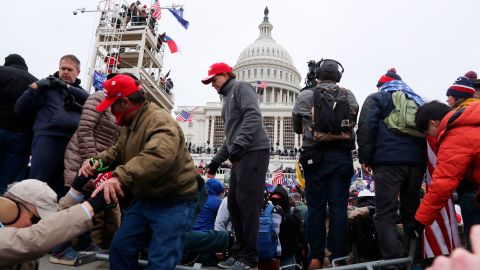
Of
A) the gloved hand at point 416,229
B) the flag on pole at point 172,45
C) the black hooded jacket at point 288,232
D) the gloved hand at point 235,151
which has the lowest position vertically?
the black hooded jacket at point 288,232

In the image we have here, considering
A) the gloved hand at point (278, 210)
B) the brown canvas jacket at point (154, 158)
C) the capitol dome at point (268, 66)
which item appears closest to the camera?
the brown canvas jacket at point (154, 158)

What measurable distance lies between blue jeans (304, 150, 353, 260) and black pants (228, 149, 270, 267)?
22.0 inches

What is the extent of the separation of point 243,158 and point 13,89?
278 cm

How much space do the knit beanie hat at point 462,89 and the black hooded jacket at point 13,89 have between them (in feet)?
14.1

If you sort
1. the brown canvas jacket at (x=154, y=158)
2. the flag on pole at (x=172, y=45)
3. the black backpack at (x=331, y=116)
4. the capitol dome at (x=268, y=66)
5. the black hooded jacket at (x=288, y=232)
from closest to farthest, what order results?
the brown canvas jacket at (x=154, y=158), the black backpack at (x=331, y=116), the black hooded jacket at (x=288, y=232), the flag on pole at (x=172, y=45), the capitol dome at (x=268, y=66)

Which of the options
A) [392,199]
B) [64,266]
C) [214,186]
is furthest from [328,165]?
[64,266]

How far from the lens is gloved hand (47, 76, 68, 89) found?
140 inches

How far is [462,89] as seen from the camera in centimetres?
342

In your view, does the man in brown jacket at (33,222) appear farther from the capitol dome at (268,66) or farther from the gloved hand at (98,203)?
the capitol dome at (268,66)

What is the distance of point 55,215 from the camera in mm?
1748

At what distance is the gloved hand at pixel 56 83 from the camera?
355 cm

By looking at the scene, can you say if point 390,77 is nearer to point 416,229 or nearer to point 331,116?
point 331,116

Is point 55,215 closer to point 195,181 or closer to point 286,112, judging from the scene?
point 195,181

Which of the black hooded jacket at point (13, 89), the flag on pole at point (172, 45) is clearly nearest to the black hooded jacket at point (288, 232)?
the black hooded jacket at point (13, 89)
